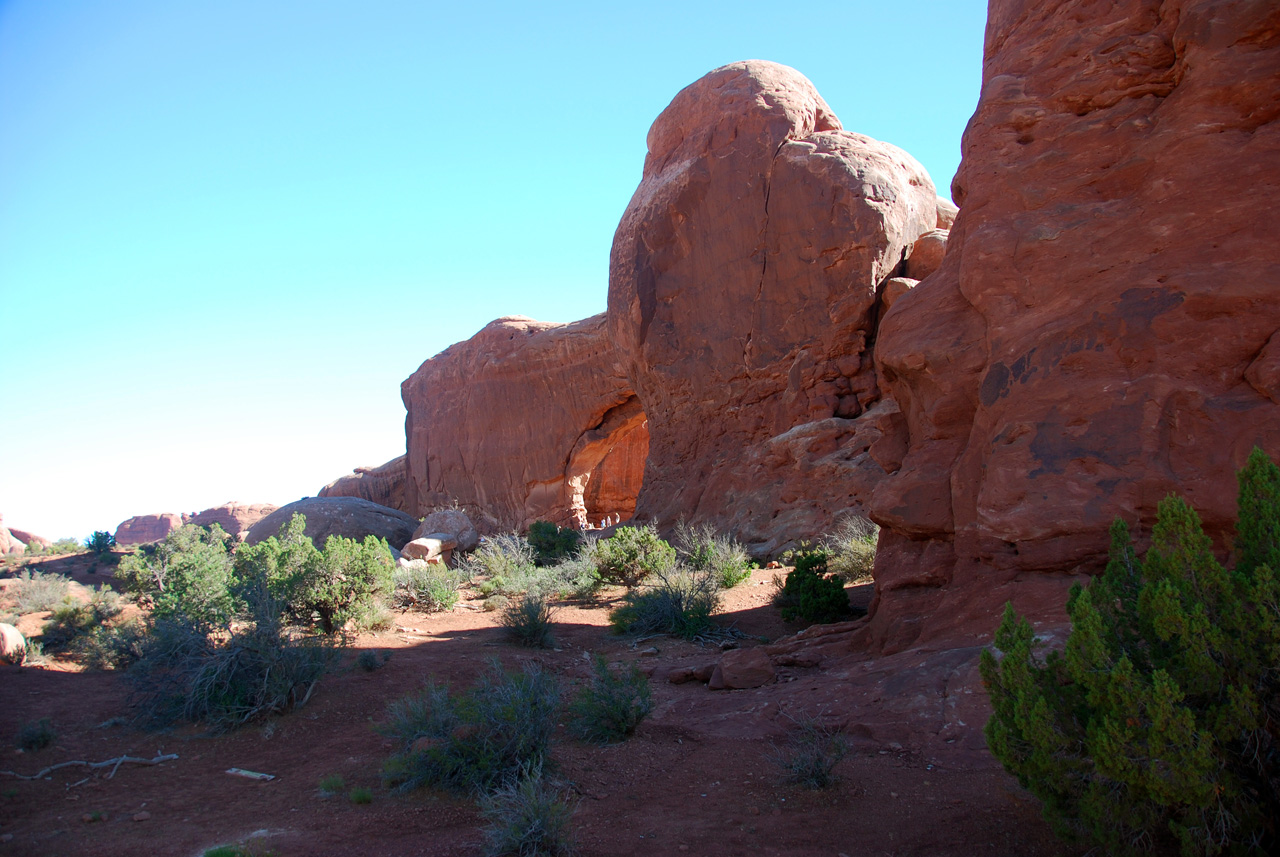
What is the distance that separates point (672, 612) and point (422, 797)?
17.4 ft

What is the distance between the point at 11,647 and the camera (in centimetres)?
768

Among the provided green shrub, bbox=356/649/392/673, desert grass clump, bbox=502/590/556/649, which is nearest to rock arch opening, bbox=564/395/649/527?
desert grass clump, bbox=502/590/556/649

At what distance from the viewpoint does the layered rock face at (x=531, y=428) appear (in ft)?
81.6

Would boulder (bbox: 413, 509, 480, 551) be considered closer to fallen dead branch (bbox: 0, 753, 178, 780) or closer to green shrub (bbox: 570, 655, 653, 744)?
fallen dead branch (bbox: 0, 753, 178, 780)

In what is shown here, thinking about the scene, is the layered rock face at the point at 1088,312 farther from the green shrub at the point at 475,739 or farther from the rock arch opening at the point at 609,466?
the rock arch opening at the point at 609,466

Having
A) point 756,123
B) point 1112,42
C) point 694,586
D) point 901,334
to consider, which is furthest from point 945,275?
point 756,123

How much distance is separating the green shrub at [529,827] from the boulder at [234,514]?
152 feet

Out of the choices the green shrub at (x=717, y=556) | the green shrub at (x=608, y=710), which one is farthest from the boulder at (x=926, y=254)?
the green shrub at (x=608, y=710)

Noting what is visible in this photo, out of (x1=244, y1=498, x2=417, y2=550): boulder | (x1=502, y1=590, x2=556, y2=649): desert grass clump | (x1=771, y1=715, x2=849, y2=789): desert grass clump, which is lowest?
(x1=771, y1=715, x2=849, y2=789): desert grass clump

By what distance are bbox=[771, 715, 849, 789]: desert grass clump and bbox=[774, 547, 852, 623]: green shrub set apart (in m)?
4.17

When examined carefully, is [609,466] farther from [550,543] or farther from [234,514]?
[234,514]

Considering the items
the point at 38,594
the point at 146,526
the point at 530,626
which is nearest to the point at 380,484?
the point at 38,594

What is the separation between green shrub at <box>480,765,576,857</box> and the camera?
3469 mm

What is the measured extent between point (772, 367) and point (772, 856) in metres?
12.1
